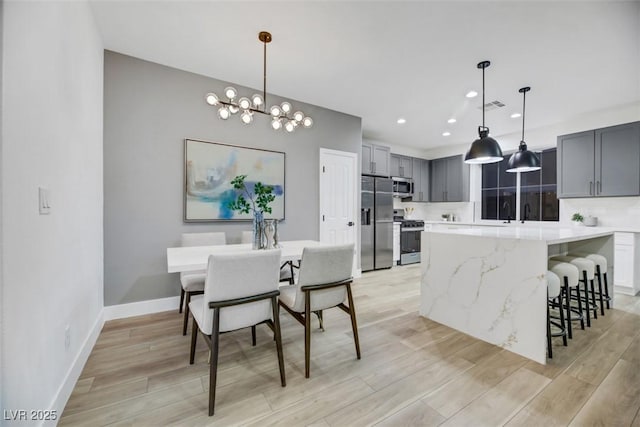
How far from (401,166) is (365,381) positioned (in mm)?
5023

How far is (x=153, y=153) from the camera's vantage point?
2.86m

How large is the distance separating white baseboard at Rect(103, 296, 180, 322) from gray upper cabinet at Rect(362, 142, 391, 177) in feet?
11.5

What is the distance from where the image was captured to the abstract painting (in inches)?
119

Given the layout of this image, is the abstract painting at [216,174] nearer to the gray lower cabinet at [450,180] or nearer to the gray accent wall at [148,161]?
the gray accent wall at [148,161]

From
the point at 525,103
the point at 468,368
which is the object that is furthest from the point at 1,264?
the point at 525,103

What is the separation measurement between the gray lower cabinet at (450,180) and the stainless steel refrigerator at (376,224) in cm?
A: 183

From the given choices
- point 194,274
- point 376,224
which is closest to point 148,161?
point 194,274

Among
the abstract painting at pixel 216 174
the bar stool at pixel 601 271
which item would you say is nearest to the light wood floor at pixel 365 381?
the bar stool at pixel 601 271

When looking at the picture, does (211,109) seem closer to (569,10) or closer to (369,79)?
(369,79)

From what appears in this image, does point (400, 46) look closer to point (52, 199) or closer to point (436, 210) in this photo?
point (52, 199)

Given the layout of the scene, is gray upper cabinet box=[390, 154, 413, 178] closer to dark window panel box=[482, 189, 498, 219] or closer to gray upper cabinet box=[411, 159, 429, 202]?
gray upper cabinet box=[411, 159, 429, 202]

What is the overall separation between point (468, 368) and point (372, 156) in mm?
3760

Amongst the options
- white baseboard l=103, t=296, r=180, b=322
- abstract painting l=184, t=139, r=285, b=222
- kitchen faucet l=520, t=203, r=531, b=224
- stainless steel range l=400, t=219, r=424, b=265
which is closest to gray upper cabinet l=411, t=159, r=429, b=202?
stainless steel range l=400, t=219, r=424, b=265

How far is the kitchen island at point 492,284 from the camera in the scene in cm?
200
